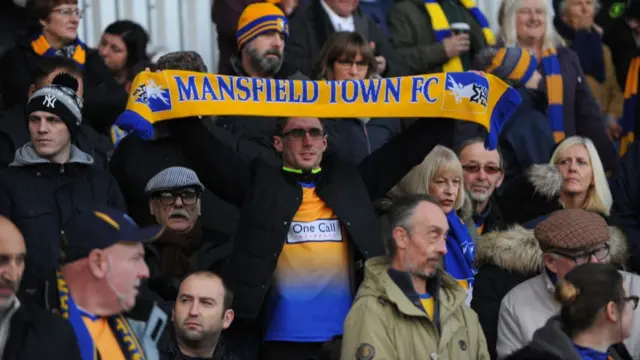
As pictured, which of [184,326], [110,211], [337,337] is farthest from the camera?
[337,337]

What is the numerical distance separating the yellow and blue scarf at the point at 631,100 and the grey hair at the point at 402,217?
180 inches

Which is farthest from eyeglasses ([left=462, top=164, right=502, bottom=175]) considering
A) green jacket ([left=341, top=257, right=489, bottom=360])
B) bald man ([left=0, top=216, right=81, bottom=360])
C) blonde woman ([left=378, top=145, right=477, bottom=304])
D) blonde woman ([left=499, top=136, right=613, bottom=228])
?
bald man ([left=0, top=216, right=81, bottom=360])

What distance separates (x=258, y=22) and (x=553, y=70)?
2410 mm

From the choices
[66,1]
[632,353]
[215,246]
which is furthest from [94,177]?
[632,353]

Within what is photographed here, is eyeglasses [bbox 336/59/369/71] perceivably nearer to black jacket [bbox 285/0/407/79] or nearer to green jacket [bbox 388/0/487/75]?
black jacket [bbox 285/0/407/79]

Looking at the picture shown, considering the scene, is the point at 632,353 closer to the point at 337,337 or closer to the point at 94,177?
the point at 337,337

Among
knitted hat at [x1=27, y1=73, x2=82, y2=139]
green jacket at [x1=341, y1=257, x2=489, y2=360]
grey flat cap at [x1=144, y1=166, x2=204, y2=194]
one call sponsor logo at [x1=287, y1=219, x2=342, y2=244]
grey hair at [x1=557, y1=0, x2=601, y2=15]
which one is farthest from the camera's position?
grey hair at [x1=557, y1=0, x2=601, y2=15]

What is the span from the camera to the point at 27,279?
821cm

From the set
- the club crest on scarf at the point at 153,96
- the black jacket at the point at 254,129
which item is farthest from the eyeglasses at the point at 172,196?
the club crest on scarf at the point at 153,96

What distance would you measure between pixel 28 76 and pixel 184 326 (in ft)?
8.50

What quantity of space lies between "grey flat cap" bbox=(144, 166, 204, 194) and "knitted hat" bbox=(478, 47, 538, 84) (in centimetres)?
312

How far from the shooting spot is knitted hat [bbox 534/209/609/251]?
8.45 m

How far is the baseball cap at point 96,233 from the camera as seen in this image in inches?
258

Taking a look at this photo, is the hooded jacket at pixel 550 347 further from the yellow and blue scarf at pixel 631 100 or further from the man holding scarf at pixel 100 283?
the yellow and blue scarf at pixel 631 100
